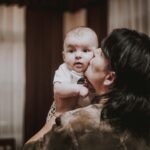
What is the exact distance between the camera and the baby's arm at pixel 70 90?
1601 millimetres

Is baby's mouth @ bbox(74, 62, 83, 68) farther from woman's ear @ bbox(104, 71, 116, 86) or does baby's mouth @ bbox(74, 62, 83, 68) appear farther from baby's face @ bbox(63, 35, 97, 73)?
woman's ear @ bbox(104, 71, 116, 86)

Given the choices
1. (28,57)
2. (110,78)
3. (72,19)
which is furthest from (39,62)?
(110,78)

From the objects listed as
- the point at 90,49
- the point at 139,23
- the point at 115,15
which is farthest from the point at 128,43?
the point at 115,15

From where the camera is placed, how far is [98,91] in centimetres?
151

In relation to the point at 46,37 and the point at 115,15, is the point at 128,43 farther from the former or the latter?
the point at 46,37

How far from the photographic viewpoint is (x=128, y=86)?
1.36 meters

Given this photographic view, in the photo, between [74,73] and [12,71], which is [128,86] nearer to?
[74,73]

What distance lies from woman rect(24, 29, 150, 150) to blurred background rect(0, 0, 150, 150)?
13.1ft

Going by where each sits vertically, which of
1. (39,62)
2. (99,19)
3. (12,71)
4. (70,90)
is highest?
(99,19)

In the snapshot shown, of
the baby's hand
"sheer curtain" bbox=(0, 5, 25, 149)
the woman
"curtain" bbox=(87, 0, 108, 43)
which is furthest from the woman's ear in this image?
"sheer curtain" bbox=(0, 5, 25, 149)

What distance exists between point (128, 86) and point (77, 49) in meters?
0.61

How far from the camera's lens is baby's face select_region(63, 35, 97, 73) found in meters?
1.84

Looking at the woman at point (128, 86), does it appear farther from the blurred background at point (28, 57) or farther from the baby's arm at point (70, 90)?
the blurred background at point (28, 57)

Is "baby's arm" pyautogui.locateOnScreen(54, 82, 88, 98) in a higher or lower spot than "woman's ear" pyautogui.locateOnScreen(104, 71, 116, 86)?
lower
